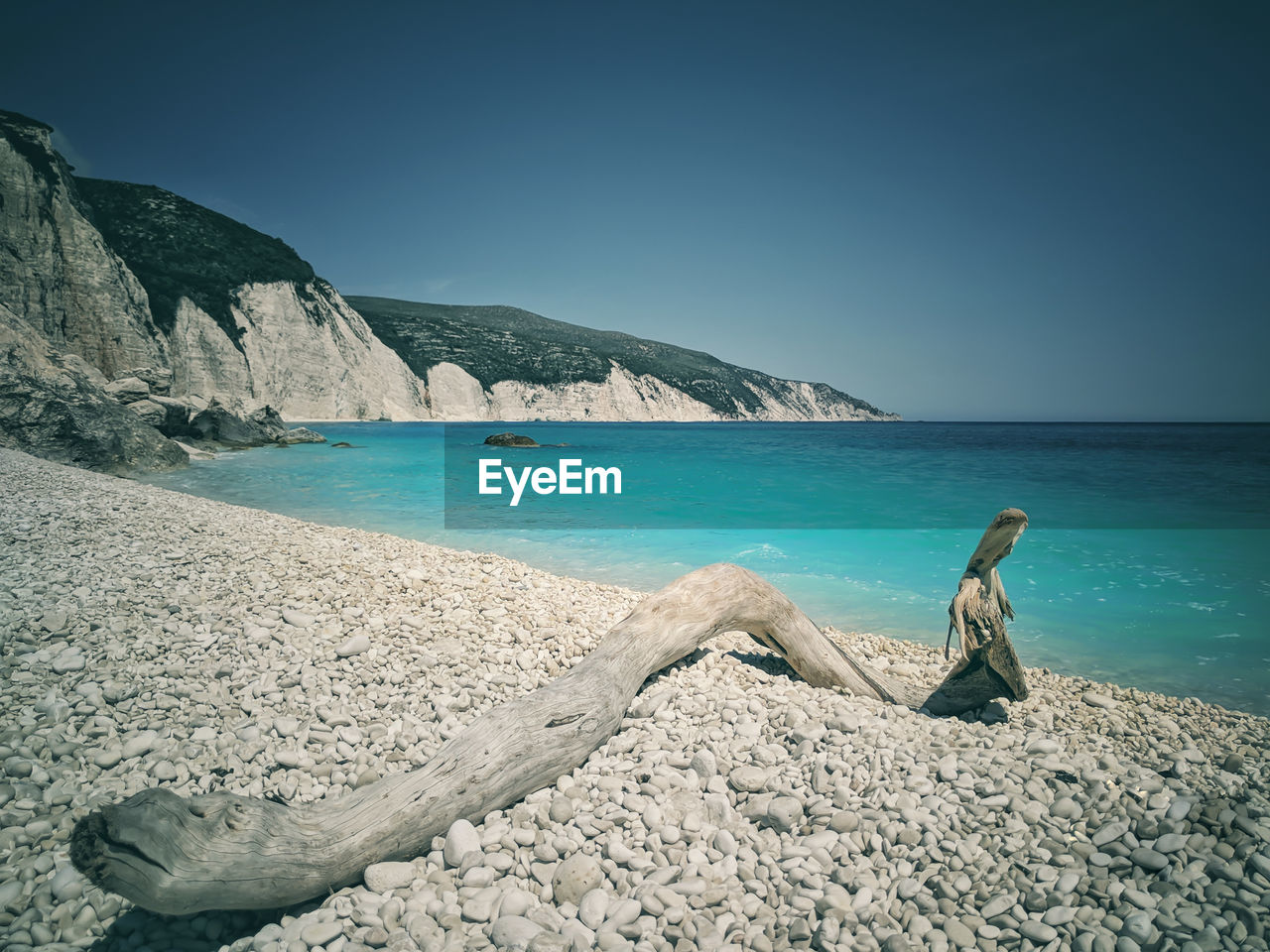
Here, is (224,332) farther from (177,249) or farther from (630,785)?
(630,785)

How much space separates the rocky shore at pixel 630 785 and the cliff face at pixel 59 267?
3632cm

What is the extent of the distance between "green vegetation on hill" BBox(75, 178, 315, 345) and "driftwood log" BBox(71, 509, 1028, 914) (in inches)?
1988

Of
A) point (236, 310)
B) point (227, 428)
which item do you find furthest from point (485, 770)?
point (236, 310)

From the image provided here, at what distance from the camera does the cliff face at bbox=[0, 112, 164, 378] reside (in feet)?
95.7

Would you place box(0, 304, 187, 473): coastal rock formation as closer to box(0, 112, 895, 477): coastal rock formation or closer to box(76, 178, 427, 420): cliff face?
box(0, 112, 895, 477): coastal rock formation

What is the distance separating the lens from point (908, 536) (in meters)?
13.6

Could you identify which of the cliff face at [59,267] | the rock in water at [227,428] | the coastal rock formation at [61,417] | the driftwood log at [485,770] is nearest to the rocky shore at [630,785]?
the driftwood log at [485,770]

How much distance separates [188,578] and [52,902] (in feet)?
10.9

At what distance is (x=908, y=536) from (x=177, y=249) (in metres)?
55.5

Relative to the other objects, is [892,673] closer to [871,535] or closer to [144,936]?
[144,936]

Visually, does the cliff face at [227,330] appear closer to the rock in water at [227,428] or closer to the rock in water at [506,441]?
the rock in water at [227,428]

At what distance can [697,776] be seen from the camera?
9.71ft

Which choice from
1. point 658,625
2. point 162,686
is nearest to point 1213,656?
point 658,625

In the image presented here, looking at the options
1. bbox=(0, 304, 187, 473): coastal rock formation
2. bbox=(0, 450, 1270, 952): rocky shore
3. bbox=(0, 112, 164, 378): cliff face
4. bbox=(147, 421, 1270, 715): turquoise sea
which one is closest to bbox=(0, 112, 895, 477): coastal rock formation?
bbox=(0, 112, 164, 378): cliff face
